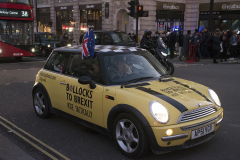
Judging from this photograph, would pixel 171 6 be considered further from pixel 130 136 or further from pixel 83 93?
pixel 130 136

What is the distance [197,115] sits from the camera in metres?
3.71

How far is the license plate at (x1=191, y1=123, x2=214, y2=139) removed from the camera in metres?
3.65

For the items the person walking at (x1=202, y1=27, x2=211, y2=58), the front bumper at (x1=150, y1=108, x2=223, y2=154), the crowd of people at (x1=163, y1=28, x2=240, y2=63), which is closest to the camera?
the front bumper at (x1=150, y1=108, x2=223, y2=154)

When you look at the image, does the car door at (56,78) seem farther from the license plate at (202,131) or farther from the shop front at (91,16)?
the shop front at (91,16)

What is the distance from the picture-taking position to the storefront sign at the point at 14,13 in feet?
52.2

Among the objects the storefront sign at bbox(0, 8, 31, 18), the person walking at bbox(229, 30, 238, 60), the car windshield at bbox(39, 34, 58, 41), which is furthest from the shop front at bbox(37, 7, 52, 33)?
the person walking at bbox(229, 30, 238, 60)

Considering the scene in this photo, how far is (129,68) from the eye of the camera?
454 centimetres

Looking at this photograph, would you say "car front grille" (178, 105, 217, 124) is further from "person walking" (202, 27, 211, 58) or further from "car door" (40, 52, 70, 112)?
"person walking" (202, 27, 211, 58)

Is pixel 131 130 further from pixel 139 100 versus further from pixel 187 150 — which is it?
pixel 187 150

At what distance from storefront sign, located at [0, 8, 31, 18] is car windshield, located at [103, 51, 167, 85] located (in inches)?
524

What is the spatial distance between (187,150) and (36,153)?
7.00 ft

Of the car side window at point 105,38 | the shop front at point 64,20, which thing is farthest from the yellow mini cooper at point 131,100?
the shop front at point 64,20

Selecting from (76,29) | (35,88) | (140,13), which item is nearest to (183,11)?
(76,29)

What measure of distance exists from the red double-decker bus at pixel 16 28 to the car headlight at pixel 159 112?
1440cm
